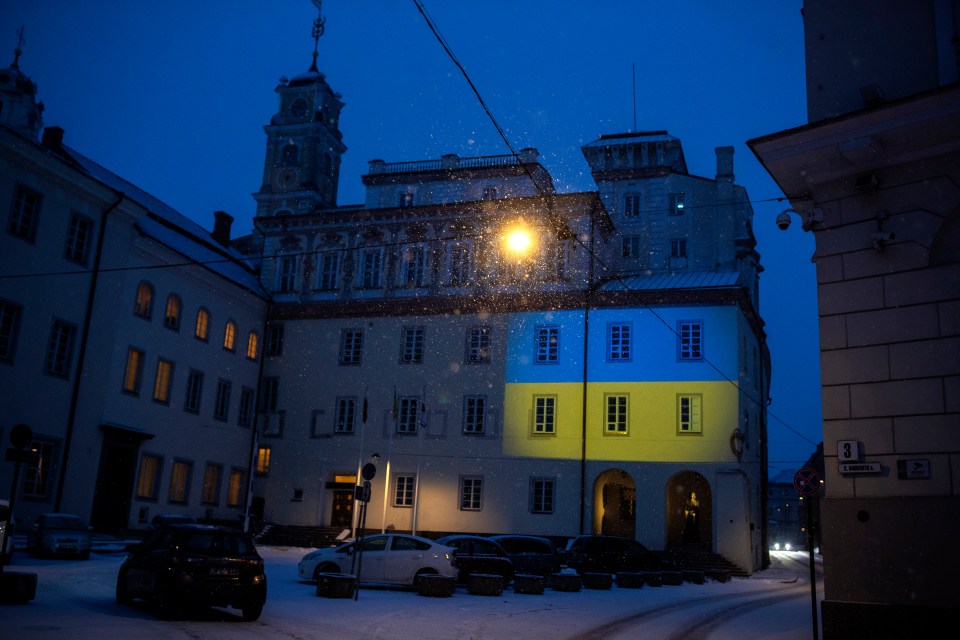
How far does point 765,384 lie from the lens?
4669 centimetres

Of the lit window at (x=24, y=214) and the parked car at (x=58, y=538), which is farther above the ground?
the lit window at (x=24, y=214)

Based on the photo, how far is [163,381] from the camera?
35.1m

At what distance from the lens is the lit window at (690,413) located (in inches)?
1402

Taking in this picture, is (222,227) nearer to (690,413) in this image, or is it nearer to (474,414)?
(474,414)

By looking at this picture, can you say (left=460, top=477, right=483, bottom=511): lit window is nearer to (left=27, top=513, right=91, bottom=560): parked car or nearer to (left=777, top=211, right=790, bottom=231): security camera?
(left=27, top=513, right=91, bottom=560): parked car

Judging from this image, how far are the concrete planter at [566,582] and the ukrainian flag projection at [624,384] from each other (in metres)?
14.1

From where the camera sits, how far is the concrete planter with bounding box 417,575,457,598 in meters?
19.1

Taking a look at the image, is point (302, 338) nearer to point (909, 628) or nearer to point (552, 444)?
point (552, 444)

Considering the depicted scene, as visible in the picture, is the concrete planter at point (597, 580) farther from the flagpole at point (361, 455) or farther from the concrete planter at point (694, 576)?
the flagpole at point (361, 455)

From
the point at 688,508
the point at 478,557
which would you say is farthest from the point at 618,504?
the point at 478,557

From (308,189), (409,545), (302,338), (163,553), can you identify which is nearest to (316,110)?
(308,189)

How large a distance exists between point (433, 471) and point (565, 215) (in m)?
13.4

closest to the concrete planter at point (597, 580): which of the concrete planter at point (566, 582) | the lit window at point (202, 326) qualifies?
the concrete planter at point (566, 582)

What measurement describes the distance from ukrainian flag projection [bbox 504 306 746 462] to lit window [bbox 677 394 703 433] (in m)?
0.04
